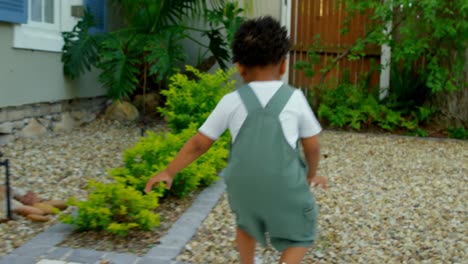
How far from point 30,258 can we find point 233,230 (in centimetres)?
107

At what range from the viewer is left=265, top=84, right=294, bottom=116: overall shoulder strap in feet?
6.05

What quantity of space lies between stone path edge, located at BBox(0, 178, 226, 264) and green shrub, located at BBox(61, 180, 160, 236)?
0.37 ft

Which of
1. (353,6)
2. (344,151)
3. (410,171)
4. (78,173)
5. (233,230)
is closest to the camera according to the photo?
(233,230)

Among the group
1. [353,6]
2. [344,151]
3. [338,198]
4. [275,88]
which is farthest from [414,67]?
[275,88]

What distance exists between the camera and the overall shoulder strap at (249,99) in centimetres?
186

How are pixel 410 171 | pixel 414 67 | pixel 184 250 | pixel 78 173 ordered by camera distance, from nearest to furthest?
1. pixel 184 250
2. pixel 78 173
3. pixel 410 171
4. pixel 414 67

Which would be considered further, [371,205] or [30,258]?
[371,205]

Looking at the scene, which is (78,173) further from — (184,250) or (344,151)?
(344,151)

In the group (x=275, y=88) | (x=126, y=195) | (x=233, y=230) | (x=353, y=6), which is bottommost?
(x=233, y=230)

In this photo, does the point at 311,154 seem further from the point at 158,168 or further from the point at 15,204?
the point at 15,204

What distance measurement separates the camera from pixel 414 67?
7.52 m

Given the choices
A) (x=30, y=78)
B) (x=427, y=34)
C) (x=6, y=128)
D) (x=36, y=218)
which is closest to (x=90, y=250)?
(x=36, y=218)

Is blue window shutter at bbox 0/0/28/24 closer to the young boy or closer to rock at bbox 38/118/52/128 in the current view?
rock at bbox 38/118/52/128

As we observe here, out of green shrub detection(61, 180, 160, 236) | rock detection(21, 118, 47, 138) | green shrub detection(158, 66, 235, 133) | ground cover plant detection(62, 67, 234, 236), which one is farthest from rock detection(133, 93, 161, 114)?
green shrub detection(61, 180, 160, 236)
